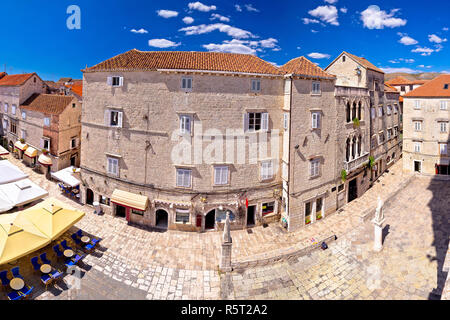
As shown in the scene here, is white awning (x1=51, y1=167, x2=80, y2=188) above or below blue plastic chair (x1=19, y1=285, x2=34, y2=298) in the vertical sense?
above

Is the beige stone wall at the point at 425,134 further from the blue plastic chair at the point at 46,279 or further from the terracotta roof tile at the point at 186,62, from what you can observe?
the blue plastic chair at the point at 46,279

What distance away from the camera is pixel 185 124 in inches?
824

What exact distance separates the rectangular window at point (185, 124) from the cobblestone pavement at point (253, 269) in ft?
29.7

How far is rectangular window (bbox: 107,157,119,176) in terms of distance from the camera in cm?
2342

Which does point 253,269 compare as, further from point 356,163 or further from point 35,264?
point 356,163

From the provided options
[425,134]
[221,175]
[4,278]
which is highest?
[425,134]

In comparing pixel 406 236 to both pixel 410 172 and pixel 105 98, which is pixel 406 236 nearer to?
pixel 410 172

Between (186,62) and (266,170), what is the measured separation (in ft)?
38.9

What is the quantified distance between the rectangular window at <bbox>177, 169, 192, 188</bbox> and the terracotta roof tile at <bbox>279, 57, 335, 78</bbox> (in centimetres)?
1265

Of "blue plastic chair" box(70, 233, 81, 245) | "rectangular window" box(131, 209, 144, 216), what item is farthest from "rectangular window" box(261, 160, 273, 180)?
"blue plastic chair" box(70, 233, 81, 245)

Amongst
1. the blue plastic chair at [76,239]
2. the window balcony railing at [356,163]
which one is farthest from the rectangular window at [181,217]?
the window balcony railing at [356,163]

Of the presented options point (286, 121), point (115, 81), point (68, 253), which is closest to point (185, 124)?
point (115, 81)

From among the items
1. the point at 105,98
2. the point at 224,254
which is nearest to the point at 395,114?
the point at 224,254

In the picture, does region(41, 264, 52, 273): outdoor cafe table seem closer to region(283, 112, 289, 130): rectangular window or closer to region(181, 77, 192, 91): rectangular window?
region(181, 77, 192, 91): rectangular window
